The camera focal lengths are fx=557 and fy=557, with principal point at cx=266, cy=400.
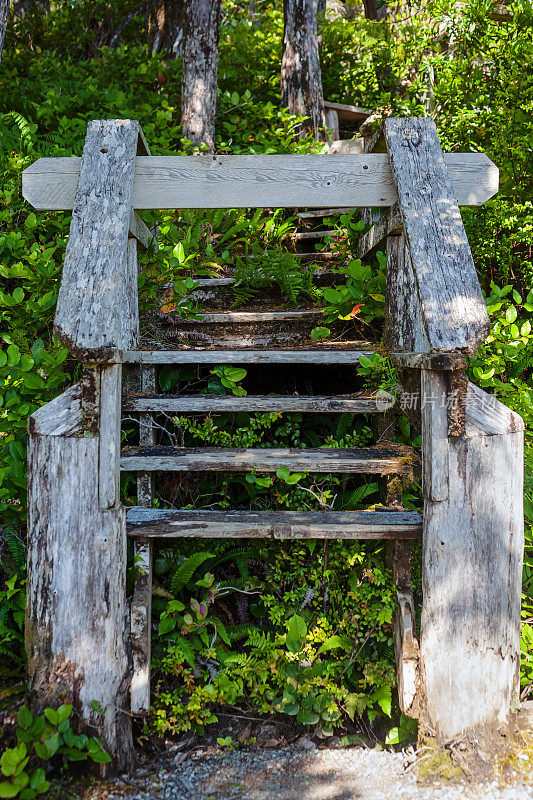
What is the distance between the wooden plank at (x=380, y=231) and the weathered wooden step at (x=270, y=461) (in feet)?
4.42

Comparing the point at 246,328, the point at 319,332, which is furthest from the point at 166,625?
the point at 246,328

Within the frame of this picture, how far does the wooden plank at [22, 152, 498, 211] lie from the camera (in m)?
3.14

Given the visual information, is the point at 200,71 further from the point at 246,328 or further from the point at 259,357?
the point at 259,357

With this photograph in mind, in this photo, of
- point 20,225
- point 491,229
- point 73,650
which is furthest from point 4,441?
point 491,229

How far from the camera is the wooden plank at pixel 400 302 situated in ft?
10.3

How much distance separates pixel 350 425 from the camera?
3514mm

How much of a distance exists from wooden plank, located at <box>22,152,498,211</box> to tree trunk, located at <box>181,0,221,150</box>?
344 centimetres

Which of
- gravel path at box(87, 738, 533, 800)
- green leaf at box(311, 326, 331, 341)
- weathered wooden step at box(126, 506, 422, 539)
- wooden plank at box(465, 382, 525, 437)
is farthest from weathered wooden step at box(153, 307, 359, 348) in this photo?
gravel path at box(87, 738, 533, 800)

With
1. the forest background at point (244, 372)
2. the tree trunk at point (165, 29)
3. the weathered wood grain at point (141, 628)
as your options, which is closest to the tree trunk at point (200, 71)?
the forest background at point (244, 372)

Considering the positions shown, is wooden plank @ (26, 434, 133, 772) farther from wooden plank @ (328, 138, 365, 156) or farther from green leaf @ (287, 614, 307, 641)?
wooden plank @ (328, 138, 365, 156)

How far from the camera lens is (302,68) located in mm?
7465

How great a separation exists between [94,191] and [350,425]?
201 centimetres

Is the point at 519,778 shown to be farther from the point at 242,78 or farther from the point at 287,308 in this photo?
the point at 242,78

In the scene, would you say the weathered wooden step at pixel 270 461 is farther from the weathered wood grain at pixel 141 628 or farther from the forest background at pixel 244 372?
the weathered wood grain at pixel 141 628
